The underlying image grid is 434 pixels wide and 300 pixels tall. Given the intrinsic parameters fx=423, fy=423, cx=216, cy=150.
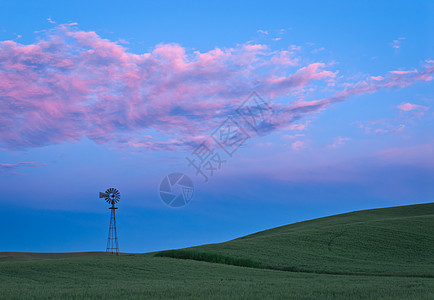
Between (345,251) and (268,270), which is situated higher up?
(345,251)

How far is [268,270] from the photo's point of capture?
33.0m

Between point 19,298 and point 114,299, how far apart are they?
14.3 ft

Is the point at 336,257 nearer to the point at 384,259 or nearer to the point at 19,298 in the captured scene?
the point at 384,259

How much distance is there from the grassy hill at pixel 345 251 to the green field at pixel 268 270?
9 cm

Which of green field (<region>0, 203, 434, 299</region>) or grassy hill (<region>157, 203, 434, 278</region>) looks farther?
grassy hill (<region>157, 203, 434, 278</region>)

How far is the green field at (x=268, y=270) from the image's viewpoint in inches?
750

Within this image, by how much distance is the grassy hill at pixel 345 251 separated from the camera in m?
34.0

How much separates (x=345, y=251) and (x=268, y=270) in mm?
12366

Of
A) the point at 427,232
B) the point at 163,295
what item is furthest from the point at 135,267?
the point at 427,232

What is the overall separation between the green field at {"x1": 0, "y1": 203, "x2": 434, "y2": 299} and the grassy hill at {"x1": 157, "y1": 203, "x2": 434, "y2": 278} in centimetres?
9

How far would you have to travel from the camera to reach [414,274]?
29.5 meters

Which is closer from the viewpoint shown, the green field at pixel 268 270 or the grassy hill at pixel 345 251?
the green field at pixel 268 270

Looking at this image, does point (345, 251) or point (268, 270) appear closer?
point (268, 270)

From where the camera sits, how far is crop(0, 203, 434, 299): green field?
62.5ft
